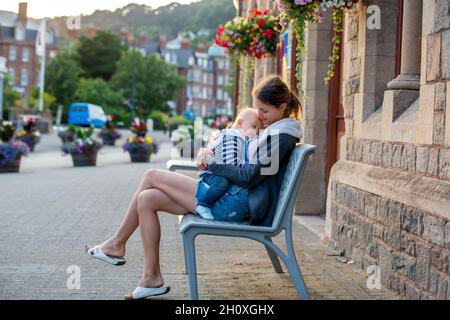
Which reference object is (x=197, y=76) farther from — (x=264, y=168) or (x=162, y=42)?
(x=264, y=168)

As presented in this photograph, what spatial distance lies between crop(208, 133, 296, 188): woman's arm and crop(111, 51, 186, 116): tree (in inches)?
2905

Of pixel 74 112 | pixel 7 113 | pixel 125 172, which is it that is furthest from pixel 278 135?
pixel 74 112

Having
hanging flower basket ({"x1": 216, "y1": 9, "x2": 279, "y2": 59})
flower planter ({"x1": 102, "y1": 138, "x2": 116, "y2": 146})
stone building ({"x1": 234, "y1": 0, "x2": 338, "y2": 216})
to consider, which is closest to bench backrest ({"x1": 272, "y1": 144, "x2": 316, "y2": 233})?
stone building ({"x1": 234, "y1": 0, "x2": 338, "y2": 216})

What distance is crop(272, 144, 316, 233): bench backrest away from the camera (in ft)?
16.4

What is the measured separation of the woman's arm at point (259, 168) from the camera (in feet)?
16.5

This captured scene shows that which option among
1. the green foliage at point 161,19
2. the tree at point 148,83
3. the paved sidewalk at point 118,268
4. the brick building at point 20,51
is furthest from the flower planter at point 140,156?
the green foliage at point 161,19

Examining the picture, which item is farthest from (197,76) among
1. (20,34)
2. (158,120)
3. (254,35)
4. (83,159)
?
(254,35)

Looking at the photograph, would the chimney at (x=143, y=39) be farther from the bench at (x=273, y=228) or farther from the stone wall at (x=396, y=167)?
the bench at (x=273, y=228)

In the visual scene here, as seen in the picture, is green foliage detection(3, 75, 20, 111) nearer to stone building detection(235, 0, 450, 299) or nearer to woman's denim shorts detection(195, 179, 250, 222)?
stone building detection(235, 0, 450, 299)

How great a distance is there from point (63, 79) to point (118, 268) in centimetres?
7659

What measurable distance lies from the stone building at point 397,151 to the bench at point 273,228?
0.80 metres

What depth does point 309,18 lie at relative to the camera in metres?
7.18

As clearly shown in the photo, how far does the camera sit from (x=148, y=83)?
3142 inches

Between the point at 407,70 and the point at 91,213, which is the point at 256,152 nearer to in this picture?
the point at 407,70
